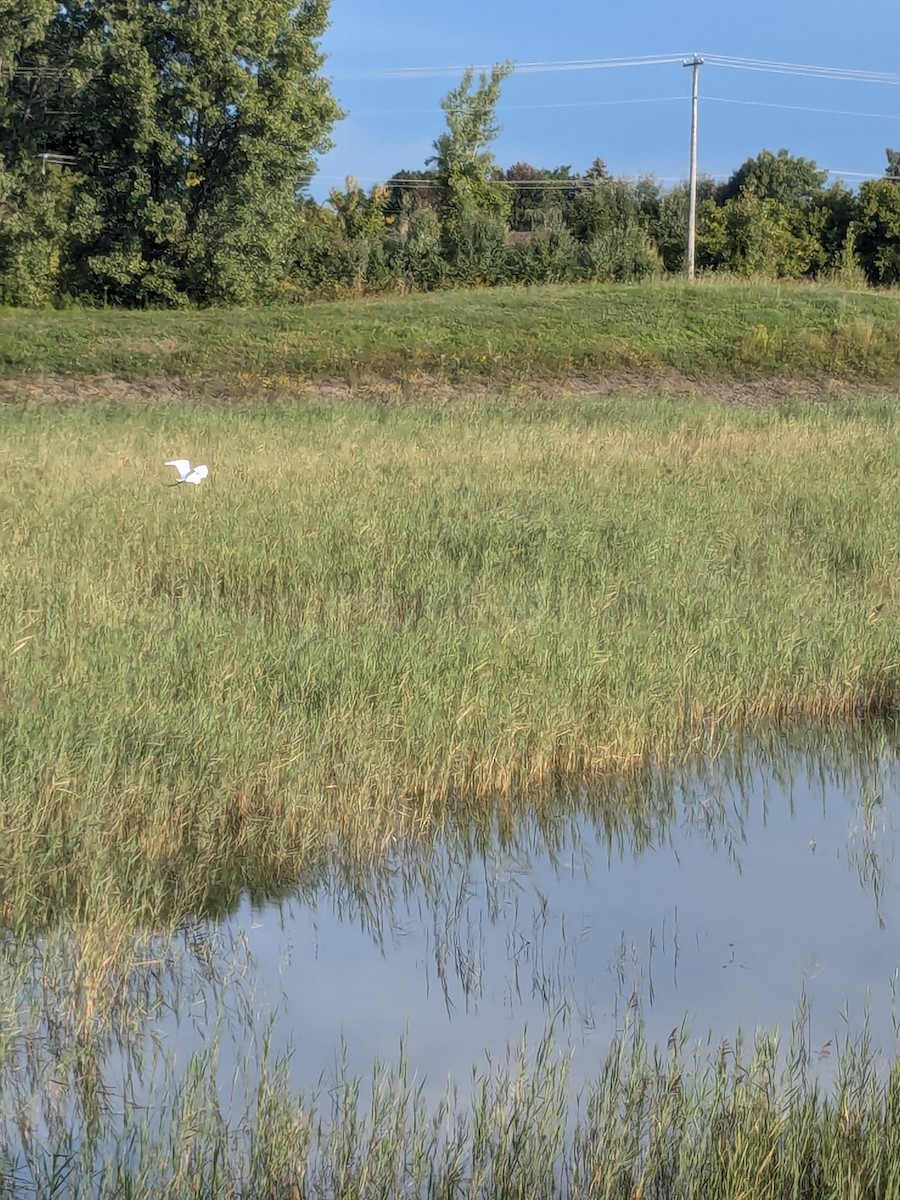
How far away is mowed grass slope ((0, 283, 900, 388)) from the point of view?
22219mm

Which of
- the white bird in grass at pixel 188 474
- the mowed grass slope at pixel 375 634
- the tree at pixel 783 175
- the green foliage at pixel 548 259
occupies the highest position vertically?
the tree at pixel 783 175

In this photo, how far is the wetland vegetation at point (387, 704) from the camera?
305cm

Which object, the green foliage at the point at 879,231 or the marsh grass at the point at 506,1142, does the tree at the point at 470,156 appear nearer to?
the green foliage at the point at 879,231

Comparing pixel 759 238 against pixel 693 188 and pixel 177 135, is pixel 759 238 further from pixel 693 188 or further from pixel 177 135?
pixel 177 135

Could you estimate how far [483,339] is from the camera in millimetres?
23938

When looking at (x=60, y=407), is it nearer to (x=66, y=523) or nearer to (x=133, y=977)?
(x=66, y=523)

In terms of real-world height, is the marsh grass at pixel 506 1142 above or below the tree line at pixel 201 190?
below

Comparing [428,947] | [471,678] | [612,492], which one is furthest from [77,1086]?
[612,492]

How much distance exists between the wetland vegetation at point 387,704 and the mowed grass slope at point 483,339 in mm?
6651

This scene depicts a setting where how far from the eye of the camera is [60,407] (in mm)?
18438

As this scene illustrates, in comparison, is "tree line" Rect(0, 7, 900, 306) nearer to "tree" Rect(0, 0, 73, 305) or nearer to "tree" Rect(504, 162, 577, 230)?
"tree" Rect(0, 0, 73, 305)

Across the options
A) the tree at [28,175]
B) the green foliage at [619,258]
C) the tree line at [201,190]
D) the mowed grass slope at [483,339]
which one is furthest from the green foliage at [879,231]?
the tree at [28,175]

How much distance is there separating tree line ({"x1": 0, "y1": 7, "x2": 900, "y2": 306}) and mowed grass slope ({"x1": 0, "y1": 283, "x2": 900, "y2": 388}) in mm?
6164

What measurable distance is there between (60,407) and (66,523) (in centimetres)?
964
